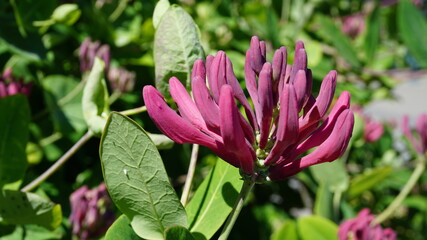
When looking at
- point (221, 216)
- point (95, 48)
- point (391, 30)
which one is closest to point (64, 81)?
point (95, 48)

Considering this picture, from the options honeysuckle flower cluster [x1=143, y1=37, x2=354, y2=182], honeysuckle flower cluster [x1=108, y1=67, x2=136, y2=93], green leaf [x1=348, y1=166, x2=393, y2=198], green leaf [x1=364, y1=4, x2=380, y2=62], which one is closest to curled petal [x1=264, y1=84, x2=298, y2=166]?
honeysuckle flower cluster [x1=143, y1=37, x2=354, y2=182]

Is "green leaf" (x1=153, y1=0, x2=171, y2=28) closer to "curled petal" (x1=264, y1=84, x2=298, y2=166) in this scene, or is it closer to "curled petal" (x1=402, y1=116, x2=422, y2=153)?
"curled petal" (x1=264, y1=84, x2=298, y2=166)

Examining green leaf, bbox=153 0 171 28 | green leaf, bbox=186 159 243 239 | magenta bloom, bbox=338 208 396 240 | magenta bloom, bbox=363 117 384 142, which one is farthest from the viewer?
magenta bloom, bbox=363 117 384 142

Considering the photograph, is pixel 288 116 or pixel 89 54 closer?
pixel 288 116

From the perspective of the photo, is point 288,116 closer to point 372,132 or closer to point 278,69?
point 278,69

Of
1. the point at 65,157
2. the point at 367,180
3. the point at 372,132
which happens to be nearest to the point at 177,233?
the point at 65,157

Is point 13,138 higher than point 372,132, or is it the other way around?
point 13,138

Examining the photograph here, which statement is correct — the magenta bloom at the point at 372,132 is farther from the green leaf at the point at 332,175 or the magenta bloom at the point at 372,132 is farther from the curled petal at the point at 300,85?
the curled petal at the point at 300,85

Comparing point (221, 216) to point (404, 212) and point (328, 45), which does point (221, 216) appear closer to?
point (328, 45)
